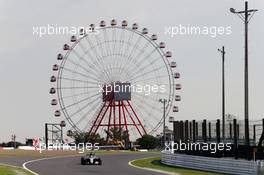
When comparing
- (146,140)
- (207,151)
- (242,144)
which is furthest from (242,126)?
(146,140)

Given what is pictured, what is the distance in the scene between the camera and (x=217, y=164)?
39.1 meters

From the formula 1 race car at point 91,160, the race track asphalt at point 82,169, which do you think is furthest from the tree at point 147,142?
the race track asphalt at point 82,169

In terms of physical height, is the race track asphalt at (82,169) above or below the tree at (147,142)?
above

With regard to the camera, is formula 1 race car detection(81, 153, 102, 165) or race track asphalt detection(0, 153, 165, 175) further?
formula 1 race car detection(81, 153, 102, 165)

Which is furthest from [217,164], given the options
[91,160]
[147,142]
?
[147,142]

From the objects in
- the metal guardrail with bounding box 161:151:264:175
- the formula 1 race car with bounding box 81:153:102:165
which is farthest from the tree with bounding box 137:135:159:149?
the metal guardrail with bounding box 161:151:264:175

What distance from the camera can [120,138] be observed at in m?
102

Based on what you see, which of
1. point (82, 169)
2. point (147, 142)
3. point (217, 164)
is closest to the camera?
point (217, 164)

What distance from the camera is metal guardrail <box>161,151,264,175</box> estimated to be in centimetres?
3409

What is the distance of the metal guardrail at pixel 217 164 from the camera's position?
34094mm

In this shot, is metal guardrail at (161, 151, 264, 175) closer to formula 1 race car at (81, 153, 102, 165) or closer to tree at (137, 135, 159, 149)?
formula 1 race car at (81, 153, 102, 165)

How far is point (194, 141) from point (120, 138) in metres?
58.0

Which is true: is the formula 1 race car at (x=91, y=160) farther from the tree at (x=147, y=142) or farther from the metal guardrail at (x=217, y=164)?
the tree at (x=147, y=142)

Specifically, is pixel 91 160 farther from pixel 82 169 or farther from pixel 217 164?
pixel 217 164
